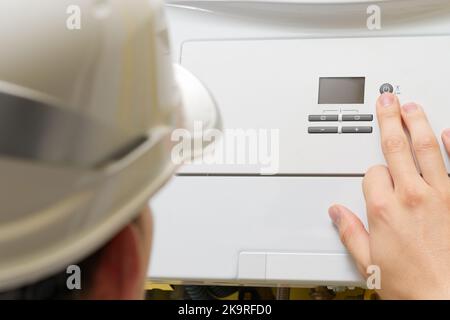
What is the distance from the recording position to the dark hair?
40 centimetres

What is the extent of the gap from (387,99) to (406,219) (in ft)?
0.47

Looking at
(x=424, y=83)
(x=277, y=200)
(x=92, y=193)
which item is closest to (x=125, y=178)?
(x=92, y=193)

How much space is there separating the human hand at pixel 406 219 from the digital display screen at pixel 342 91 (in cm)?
6

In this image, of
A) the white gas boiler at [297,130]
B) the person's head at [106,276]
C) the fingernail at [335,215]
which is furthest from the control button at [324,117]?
the person's head at [106,276]

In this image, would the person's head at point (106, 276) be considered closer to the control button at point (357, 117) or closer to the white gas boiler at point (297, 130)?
the white gas boiler at point (297, 130)

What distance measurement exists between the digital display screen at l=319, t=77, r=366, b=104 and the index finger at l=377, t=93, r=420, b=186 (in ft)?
0.11

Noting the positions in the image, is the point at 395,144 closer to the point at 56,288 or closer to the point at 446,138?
the point at 446,138

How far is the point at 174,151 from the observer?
0.40m

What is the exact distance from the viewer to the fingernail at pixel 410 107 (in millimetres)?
601

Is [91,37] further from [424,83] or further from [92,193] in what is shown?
[424,83]

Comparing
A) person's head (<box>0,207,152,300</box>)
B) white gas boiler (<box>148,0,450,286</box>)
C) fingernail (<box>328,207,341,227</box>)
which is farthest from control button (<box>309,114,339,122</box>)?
person's head (<box>0,207,152,300</box>)

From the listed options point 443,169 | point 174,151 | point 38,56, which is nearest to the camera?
point 38,56

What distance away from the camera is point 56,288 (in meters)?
0.41
